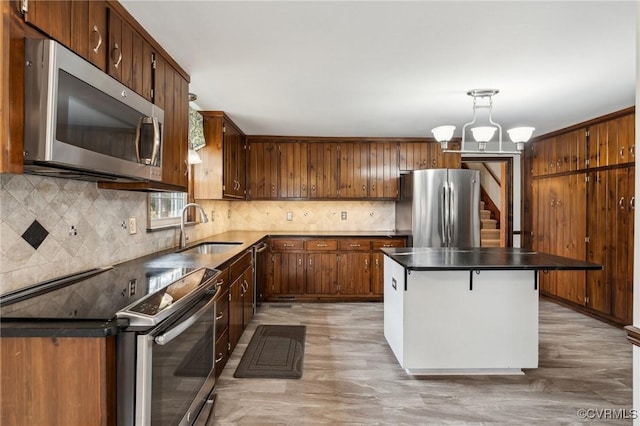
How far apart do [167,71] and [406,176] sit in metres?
3.49

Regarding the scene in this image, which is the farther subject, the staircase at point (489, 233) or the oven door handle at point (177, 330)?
the staircase at point (489, 233)

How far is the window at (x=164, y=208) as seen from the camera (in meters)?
2.96

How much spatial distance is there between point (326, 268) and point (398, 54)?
318 centimetres

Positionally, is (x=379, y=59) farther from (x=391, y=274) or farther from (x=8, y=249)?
(x=8, y=249)

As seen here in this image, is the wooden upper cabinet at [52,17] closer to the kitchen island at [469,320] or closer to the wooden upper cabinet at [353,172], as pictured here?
the kitchen island at [469,320]

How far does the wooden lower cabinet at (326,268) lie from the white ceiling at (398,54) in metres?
1.82

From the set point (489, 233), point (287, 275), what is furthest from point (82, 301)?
point (489, 233)

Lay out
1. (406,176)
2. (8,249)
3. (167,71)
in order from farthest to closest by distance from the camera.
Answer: (406,176) < (167,71) < (8,249)

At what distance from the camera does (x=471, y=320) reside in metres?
2.84

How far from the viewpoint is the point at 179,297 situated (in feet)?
5.11

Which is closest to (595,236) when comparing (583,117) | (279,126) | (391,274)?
(583,117)

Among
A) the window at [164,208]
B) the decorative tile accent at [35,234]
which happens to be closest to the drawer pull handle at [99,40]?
the decorative tile accent at [35,234]

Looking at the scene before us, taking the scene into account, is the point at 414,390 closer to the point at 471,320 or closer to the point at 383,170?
the point at 471,320

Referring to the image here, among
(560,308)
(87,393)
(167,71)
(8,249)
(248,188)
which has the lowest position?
(560,308)
